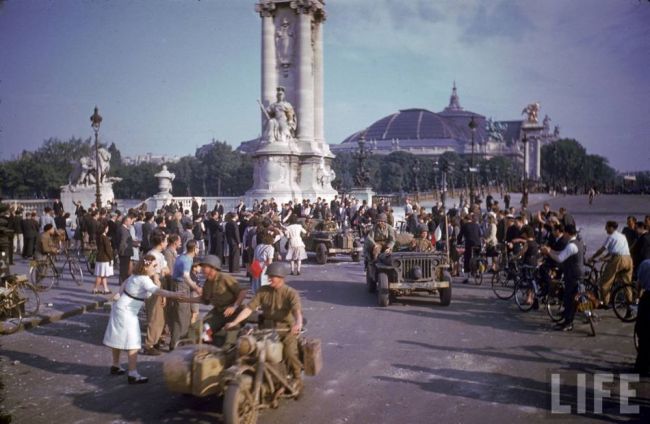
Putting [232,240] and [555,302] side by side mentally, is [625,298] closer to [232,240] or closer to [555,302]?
[555,302]

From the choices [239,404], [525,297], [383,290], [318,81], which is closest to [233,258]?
[383,290]

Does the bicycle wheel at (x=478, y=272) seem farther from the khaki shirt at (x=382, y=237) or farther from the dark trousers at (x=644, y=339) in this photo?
the dark trousers at (x=644, y=339)

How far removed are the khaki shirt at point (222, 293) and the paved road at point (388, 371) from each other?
123cm

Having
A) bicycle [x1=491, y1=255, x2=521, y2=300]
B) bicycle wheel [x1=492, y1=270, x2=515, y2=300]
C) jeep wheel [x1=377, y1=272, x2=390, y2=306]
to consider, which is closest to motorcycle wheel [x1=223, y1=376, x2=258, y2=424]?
jeep wheel [x1=377, y1=272, x2=390, y2=306]

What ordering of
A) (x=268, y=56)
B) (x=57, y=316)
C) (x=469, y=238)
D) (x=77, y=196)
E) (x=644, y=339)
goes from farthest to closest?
1. (x=268, y=56)
2. (x=77, y=196)
3. (x=469, y=238)
4. (x=57, y=316)
5. (x=644, y=339)

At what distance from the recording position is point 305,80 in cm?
4291

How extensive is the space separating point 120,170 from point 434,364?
9064cm

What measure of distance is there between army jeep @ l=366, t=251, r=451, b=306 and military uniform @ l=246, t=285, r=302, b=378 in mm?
6981

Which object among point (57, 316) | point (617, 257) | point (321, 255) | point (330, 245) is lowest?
point (57, 316)

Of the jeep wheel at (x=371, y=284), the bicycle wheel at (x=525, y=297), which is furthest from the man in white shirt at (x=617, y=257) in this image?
the jeep wheel at (x=371, y=284)

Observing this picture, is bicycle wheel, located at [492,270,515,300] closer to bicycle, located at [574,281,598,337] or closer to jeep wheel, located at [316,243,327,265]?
bicycle, located at [574,281,598,337]

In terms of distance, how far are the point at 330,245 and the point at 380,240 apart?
827cm

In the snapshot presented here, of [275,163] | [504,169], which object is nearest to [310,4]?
[275,163]

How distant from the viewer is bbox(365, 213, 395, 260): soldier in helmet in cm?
1602
